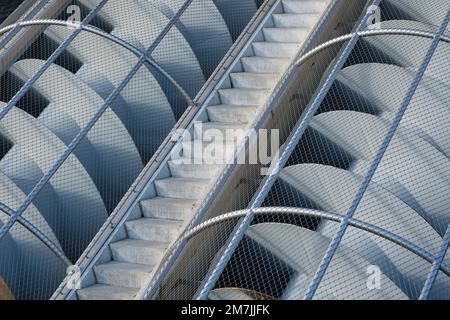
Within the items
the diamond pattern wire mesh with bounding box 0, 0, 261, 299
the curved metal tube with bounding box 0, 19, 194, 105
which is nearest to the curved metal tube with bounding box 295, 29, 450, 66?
the curved metal tube with bounding box 0, 19, 194, 105

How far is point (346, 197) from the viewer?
720 inches

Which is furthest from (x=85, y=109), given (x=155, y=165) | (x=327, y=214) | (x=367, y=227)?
(x=367, y=227)

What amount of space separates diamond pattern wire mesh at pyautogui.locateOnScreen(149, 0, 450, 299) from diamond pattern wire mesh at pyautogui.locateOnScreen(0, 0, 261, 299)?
2358mm

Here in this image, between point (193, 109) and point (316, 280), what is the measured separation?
6.39 metres

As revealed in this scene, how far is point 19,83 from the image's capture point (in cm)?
2191

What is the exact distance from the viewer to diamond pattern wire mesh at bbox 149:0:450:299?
1706 centimetres

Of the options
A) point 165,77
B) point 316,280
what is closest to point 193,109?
point 165,77

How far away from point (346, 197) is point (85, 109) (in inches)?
210

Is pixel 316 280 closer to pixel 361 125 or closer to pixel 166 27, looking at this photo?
pixel 361 125

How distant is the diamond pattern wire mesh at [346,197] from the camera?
56.0 ft
